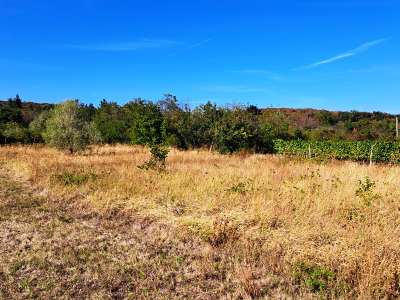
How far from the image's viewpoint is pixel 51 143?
26.4 m

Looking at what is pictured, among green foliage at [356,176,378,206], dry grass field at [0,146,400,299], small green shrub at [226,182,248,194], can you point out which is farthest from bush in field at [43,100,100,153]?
green foliage at [356,176,378,206]

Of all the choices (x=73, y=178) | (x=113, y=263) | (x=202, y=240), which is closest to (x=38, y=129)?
(x=73, y=178)

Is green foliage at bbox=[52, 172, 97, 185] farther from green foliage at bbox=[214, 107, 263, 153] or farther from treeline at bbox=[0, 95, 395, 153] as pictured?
green foliage at bbox=[214, 107, 263, 153]

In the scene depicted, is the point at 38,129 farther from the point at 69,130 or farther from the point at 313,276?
the point at 313,276

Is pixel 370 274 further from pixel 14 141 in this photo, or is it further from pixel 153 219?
pixel 14 141

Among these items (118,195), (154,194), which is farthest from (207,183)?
(118,195)

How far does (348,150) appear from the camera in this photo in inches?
1033

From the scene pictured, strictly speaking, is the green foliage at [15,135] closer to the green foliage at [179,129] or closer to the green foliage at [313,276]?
the green foliage at [179,129]

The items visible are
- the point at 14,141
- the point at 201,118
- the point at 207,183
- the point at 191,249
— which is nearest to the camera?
the point at 191,249

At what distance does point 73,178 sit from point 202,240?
7.12 m

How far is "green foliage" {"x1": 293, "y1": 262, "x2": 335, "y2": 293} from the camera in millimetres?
5159

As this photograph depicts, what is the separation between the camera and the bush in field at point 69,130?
26.2 meters

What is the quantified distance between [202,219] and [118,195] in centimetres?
308

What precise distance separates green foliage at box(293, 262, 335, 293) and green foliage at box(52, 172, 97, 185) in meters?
8.29
